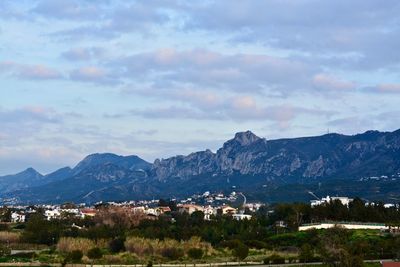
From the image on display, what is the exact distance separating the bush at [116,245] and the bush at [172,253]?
571 cm

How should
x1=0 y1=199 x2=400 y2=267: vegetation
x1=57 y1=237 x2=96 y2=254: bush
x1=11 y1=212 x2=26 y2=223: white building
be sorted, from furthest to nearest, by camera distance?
x1=11 y1=212 x2=26 y2=223: white building, x1=57 y1=237 x2=96 y2=254: bush, x1=0 y1=199 x2=400 y2=267: vegetation

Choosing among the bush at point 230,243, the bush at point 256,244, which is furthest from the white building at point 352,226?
the bush at point 230,243

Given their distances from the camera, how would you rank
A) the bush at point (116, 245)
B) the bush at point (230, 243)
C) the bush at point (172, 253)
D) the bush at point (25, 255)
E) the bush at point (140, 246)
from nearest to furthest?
the bush at point (25, 255) < the bush at point (172, 253) < the bush at point (140, 246) < the bush at point (230, 243) < the bush at point (116, 245)

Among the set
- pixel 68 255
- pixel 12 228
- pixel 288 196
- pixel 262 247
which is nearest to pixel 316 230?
pixel 262 247

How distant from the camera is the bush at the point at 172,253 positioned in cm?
6081

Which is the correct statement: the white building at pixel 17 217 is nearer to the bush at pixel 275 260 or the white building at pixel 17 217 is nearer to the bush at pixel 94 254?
the bush at pixel 94 254

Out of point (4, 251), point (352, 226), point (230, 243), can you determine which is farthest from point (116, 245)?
point (352, 226)

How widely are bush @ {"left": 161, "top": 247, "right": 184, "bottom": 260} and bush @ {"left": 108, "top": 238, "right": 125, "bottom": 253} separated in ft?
18.7

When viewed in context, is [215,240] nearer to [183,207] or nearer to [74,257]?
[74,257]

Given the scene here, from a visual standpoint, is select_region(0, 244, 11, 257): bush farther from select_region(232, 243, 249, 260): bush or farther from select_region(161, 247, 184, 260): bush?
select_region(232, 243, 249, 260): bush

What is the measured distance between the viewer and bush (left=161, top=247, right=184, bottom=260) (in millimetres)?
60812

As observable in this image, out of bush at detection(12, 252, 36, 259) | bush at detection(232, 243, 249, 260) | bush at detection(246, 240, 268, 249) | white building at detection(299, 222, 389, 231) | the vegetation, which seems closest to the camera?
the vegetation

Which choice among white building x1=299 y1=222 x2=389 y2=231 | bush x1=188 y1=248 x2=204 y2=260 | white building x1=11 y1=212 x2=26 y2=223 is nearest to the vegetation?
bush x1=188 y1=248 x2=204 y2=260

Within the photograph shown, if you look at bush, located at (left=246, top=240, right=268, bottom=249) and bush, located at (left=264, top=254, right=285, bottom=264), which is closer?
bush, located at (left=264, top=254, right=285, bottom=264)
